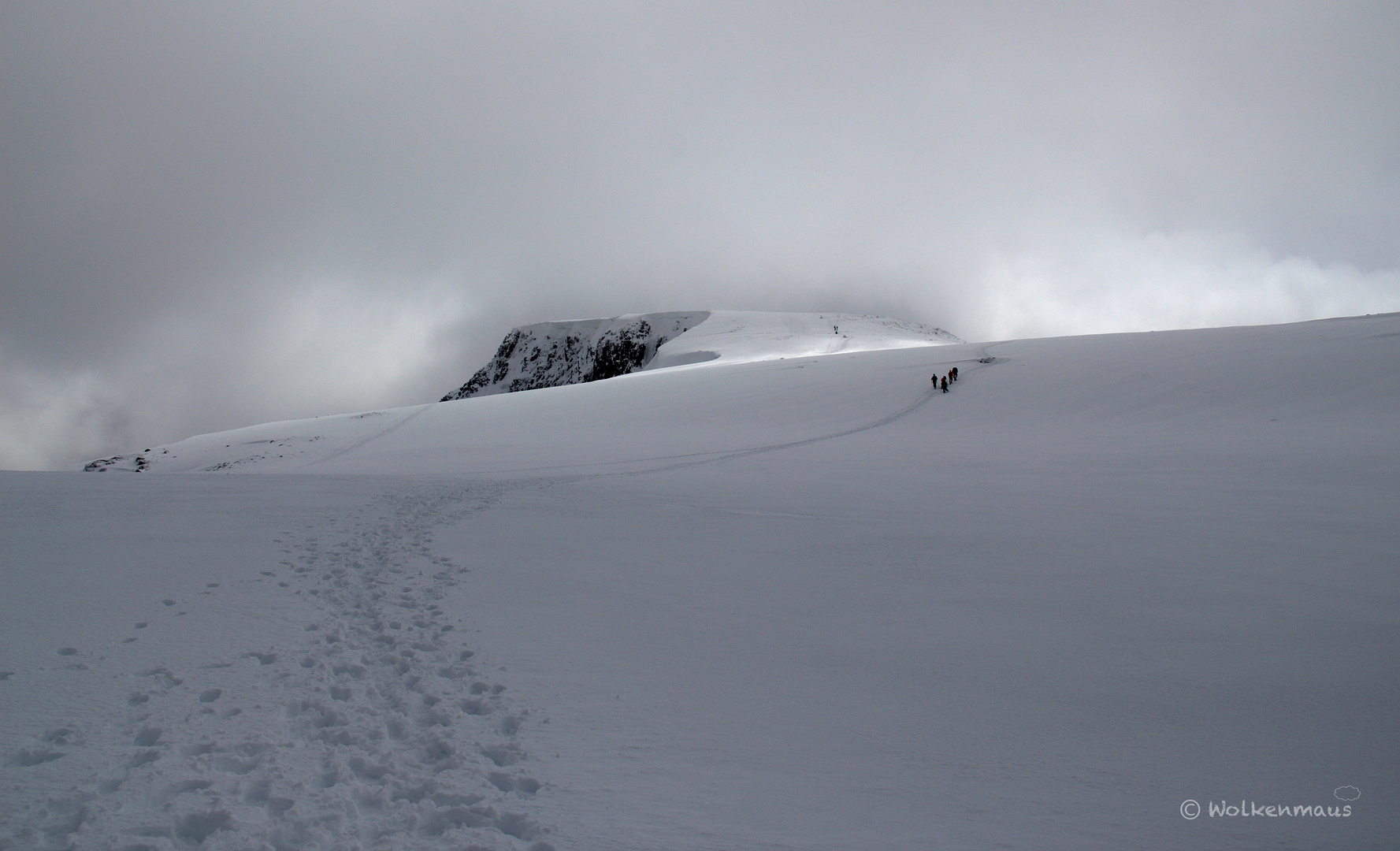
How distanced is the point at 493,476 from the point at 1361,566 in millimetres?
14236

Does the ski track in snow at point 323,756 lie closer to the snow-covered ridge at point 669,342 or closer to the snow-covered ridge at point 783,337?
the snow-covered ridge at point 783,337

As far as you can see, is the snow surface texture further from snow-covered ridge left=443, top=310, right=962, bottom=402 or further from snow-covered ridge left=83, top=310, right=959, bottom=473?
snow-covered ridge left=443, top=310, right=962, bottom=402

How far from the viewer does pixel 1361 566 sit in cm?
773

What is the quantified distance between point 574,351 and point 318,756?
151240 mm

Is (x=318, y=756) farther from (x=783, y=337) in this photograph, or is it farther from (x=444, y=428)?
(x=783, y=337)

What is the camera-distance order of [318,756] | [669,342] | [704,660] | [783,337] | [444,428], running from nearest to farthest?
1. [318,756]
2. [704,660]
3. [444,428]
4. [783,337]
5. [669,342]

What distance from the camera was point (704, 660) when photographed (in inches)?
224

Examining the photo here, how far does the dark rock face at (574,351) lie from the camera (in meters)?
125

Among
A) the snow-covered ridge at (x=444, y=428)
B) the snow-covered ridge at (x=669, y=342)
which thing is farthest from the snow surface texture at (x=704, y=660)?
the snow-covered ridge at (x=669, y=342)

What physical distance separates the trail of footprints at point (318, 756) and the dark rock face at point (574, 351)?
10873 centimetres

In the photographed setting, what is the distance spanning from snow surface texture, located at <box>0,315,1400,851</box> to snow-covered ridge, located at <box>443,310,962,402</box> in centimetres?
4467

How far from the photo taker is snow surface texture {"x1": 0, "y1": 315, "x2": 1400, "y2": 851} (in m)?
3.82

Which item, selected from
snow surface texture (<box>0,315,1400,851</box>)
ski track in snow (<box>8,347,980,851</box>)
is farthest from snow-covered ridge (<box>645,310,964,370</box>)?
ski track in snow (<box>8,347,980,851</box>)

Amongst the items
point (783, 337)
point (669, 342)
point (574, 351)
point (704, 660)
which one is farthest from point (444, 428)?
point (574, 351)
